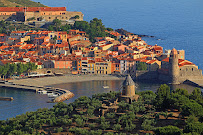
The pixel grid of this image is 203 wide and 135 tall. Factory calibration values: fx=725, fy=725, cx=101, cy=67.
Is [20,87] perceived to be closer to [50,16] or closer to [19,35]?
[19,35]

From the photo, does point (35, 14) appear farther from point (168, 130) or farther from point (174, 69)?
point (168, 130)

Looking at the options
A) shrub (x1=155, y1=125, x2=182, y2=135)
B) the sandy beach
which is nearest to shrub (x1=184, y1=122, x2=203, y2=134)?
shrub (x1=155, y1=125, x2=182, y2=135)

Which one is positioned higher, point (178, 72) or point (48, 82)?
point (178, 72)

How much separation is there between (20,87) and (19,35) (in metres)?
25.5

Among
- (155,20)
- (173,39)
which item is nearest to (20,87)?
(173,39)

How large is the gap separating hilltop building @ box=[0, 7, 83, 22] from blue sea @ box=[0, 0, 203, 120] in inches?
554

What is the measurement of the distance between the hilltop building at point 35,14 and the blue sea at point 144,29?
14073mm

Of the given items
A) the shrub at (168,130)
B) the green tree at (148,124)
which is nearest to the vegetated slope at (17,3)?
the green tree at (148,124)

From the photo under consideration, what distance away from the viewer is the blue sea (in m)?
70.7

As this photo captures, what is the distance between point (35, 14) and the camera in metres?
115

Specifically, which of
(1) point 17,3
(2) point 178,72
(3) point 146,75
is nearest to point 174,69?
(2) point 178,72

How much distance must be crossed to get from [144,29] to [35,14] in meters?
29.5

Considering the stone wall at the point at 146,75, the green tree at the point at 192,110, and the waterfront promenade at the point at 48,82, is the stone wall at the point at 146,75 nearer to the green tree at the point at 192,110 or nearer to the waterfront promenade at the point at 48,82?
the waterfront promenade at the point at 48,82

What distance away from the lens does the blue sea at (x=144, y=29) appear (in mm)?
70669
